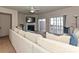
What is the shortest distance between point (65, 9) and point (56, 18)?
5.82ft

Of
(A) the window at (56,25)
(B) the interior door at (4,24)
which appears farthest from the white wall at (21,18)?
(A) the window at (56,25)

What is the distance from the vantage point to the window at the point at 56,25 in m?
9.41

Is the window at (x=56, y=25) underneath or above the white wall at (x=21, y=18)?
underneath

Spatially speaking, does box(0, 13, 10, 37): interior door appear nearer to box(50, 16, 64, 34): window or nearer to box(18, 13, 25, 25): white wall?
box(18, 13, 25, 25): white wall

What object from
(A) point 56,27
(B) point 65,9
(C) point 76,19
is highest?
(B) point 65,9

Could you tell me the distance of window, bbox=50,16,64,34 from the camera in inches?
371

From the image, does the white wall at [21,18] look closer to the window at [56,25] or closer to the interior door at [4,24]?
the interior door at [4,24]

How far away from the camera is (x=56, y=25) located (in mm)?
10234

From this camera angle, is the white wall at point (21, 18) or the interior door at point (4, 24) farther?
the white wall at point (21, 18)

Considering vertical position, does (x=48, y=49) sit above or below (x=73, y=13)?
below
